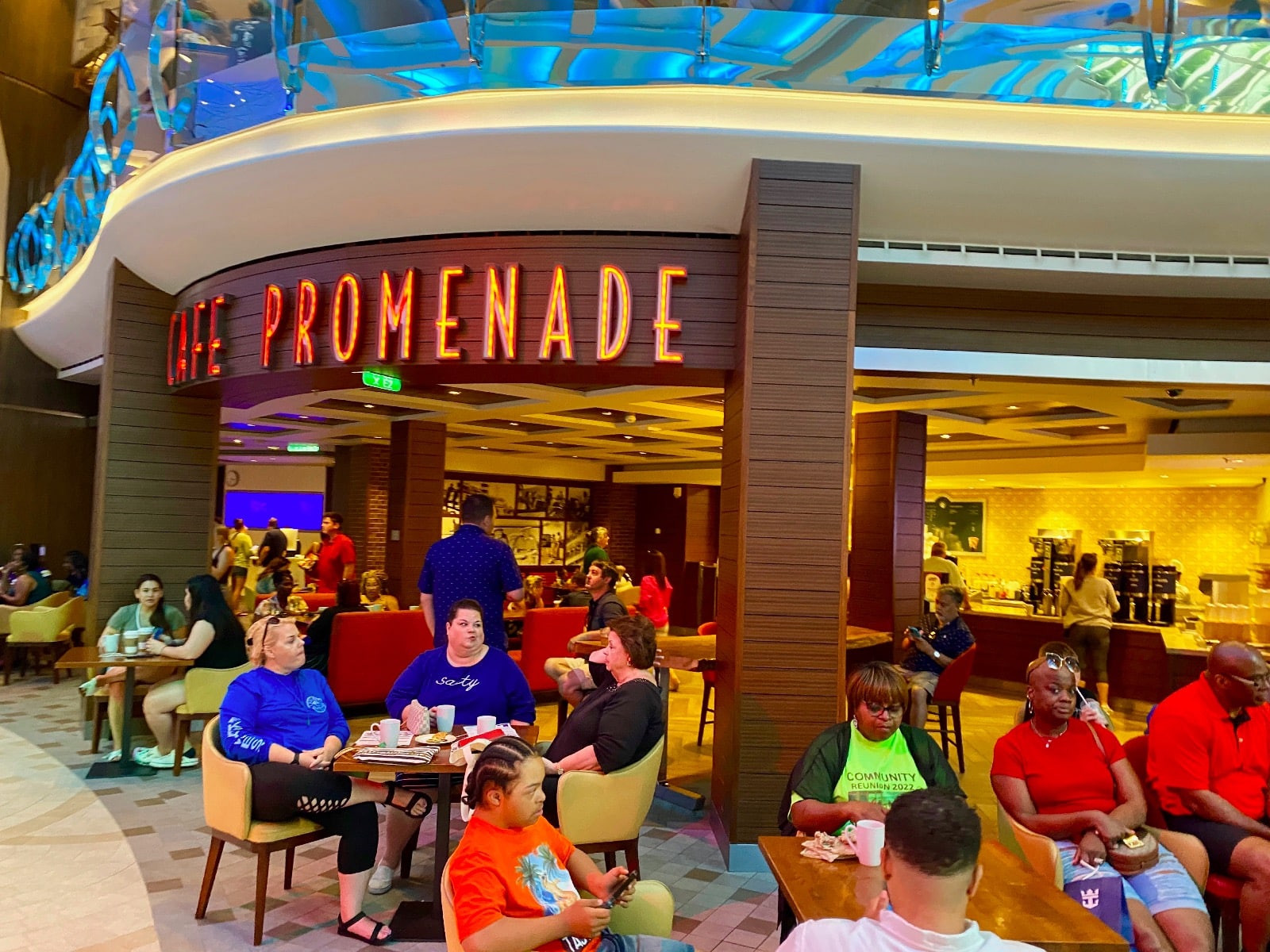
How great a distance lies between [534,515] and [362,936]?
14637 millimetres

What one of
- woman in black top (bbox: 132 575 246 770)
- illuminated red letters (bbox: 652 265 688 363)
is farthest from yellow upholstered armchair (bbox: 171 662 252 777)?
illuminated red letters (bbox: 652 265 688 363)

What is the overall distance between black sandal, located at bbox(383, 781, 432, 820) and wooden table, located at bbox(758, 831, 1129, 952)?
6.42 feet

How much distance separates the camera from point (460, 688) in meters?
4.22

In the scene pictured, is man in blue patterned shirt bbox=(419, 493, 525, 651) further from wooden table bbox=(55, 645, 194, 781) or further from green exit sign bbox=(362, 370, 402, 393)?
wooden table bbox=(55, 645, 194, 781)

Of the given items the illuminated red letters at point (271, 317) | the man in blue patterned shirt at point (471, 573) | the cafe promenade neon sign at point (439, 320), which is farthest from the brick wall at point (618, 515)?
the man in blue patterned shirt at point (471, 573)

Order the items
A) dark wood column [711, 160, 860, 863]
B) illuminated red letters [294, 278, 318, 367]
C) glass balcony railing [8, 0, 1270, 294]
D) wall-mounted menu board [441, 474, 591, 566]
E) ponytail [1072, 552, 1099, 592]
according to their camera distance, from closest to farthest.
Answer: glass balcony railing [8, 0, 1270, 294]
dark wood column [711, 160, 860, 863]
illuminated red letters [294, 278, 318, 367]
ponytail [1072, 552, 1099, 592]
wall-mounted menu board [441, 474, 591, 566]

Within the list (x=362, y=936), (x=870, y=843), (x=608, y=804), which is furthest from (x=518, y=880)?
(x=362, y=936)

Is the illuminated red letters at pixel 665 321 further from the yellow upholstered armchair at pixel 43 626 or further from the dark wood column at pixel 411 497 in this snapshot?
the yellow upholstered armchair at pixel 43 626

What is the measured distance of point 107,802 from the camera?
532cm

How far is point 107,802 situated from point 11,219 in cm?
918

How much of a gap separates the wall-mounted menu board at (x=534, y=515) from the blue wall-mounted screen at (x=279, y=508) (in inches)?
152

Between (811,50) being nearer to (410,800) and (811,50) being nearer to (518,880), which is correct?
(518,880)

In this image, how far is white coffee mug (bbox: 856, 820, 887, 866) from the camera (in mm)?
2467

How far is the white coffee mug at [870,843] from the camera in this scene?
8.09ft
